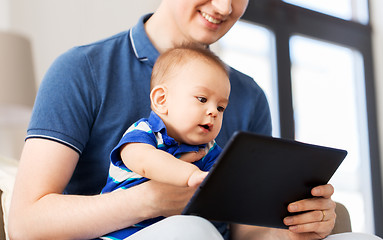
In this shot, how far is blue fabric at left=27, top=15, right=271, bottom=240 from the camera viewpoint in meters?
1.07

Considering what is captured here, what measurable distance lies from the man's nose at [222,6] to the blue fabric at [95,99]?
203mm

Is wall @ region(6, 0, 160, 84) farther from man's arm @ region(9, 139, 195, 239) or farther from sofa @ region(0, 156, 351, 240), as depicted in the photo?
man's arm @ region(9, 139, 195, 239)

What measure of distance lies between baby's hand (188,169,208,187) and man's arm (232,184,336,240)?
23 cm

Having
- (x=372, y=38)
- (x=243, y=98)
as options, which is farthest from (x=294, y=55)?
(x=243, y=98)

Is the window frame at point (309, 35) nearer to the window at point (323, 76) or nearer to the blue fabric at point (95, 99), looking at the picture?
the window at point (323, 76)

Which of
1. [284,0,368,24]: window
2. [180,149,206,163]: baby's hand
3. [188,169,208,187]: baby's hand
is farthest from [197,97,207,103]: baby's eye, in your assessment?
[284,0,368,24]: window

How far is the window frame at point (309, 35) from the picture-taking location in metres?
3.19

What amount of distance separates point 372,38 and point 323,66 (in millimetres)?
669

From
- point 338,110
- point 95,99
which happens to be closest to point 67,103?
point 95,99

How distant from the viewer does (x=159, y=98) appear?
1058 millimetres

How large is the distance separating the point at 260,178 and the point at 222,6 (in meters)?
0.54

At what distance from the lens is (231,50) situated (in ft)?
9.86

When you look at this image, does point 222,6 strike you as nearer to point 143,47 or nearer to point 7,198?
point 143,47

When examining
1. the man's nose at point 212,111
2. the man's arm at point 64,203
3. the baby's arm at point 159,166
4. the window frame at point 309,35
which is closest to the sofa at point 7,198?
the man's arm at point 64,203
